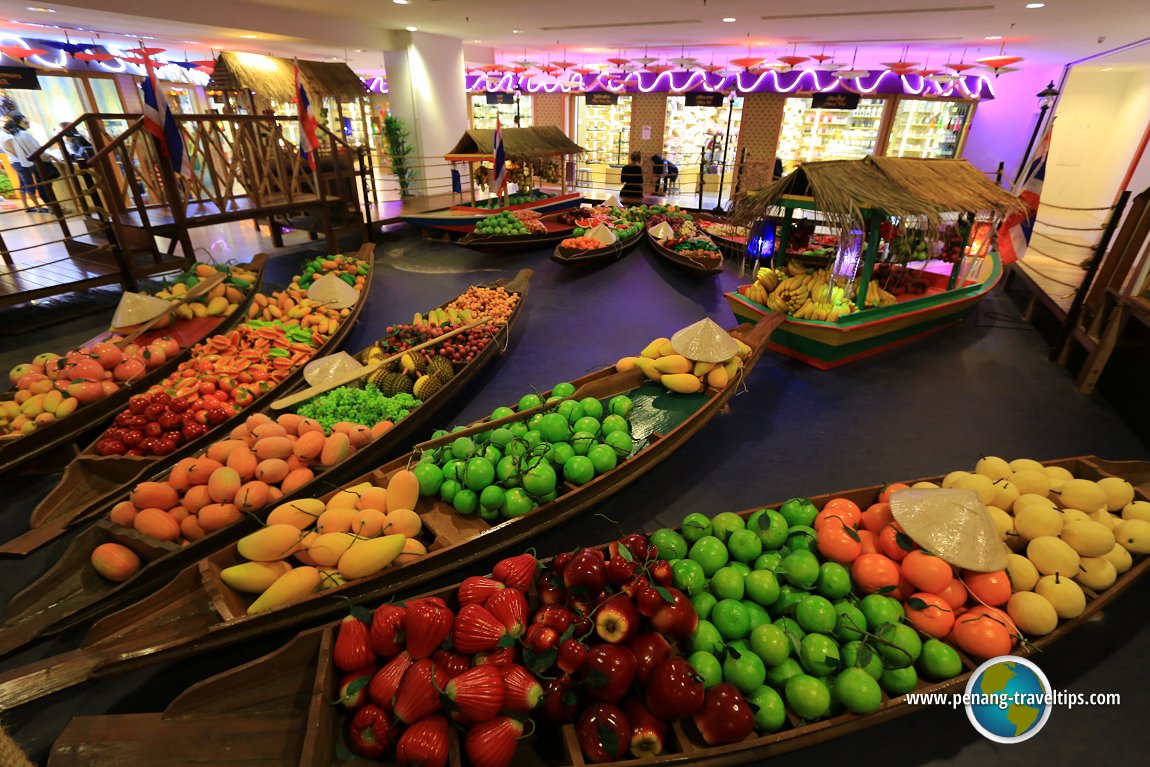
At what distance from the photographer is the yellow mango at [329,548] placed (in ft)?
7.06

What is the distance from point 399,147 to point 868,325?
974 centimetres

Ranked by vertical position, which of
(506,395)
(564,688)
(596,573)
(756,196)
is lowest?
(506,395)

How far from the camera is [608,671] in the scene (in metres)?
1.57

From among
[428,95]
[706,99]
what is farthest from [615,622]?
[706,99]

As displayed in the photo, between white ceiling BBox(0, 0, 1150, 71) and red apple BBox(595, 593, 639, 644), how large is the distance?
7357mm

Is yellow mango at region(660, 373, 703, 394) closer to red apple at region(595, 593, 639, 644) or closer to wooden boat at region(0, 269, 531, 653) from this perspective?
red apple at region(595, 593, 639, 644)

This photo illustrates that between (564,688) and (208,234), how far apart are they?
1153cm

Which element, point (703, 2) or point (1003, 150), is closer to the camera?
point (703, 2)

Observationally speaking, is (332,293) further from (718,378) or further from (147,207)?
(147,207)

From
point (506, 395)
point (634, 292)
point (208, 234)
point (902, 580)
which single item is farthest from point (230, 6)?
point (902, 580)

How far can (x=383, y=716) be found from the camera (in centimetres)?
154

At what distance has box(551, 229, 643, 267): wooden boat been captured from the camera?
24.9 ft

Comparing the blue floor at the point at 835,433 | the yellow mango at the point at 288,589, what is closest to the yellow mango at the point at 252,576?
the yellow mango at the point at 288,589

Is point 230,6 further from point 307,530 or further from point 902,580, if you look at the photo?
point 902,580
